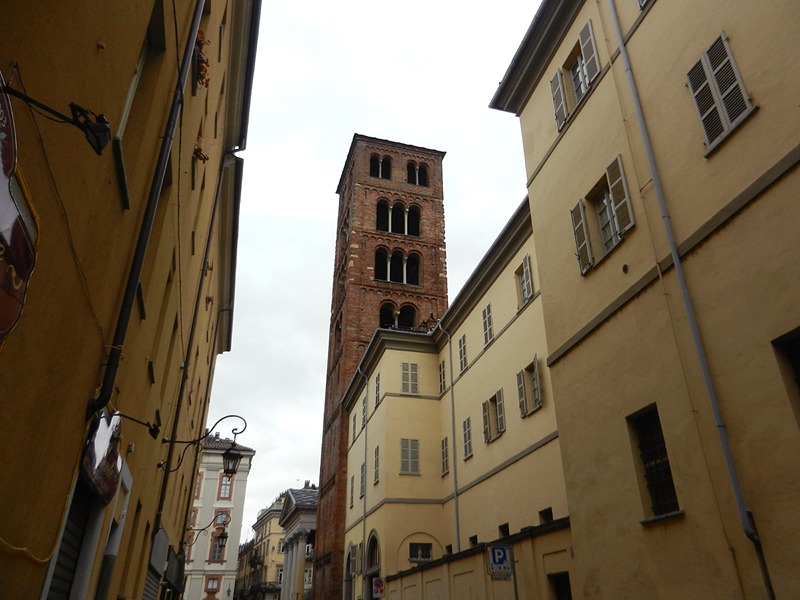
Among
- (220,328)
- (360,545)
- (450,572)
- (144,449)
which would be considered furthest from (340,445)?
(144,449)

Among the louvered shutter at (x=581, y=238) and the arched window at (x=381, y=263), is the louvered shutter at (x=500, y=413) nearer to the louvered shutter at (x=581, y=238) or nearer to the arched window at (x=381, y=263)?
the louvered shutter at (x=581, y=238)

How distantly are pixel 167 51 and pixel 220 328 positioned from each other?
21.1 meters

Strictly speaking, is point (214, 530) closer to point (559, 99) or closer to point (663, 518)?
point (559, 99)

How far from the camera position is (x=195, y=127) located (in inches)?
343

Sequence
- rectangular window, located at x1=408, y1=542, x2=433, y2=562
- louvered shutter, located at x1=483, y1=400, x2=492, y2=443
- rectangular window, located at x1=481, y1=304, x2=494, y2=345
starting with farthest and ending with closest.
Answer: rectangular window, located at x1=408, y1=542, x2=433, y2=562 < rectangular window, located at x1=481, y1=304, x2=494, y2=345 < louvered shutter, located at x1=483, y1=400, x2=492, y2=443

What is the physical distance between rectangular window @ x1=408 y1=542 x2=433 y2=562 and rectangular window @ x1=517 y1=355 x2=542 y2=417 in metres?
8.89

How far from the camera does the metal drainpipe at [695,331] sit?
5.62 meters

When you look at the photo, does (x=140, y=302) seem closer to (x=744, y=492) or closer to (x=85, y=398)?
(x=85, y=398)

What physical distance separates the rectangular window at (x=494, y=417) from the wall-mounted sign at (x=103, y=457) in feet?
43.7

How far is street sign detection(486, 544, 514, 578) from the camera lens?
9.80 metres

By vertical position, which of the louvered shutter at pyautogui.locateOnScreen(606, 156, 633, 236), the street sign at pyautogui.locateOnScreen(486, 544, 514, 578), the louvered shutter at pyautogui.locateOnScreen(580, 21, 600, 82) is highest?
the louvered shutter at pyautogui.locateOnScreen(580, 21, 600, 82)

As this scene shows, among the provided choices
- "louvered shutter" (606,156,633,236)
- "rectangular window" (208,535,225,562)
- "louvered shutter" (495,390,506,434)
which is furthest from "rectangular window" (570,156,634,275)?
"rectangular window" (208,535,225,562)

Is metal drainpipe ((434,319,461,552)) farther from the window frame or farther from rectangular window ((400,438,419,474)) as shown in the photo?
the window frame

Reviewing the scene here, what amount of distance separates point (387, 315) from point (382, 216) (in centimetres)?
758
